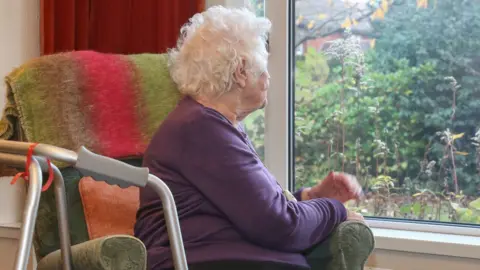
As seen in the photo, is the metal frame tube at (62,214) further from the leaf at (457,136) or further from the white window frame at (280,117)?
the leaf at (457,136)

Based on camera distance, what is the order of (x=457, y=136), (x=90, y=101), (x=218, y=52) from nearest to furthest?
(x=218, y=52) → (x=90, y=101) → (x=457, y=136)

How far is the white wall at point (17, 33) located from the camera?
253 cm

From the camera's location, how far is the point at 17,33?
256cm

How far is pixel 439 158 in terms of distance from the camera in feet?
7.70

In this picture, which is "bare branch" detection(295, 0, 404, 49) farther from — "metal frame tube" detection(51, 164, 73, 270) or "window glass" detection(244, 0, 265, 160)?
"metal frame tube" detection(51, 164, 73, 270)

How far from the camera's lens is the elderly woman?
157 centimetres

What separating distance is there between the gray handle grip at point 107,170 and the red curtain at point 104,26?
4.23ft

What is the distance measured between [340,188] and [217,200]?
17.0 inches

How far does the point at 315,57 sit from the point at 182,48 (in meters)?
0.86

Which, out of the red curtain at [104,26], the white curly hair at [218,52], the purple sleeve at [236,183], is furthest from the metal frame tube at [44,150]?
the red curtain at [104,26]

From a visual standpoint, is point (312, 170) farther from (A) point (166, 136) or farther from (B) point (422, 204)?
(A) point (166, 136)

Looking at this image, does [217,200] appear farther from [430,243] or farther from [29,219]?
[430,243]

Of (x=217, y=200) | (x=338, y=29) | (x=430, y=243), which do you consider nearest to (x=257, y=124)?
(x=338, y=29)

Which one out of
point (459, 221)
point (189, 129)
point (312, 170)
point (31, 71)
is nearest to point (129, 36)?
point (31, 71)
